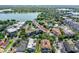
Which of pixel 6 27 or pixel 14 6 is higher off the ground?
pixel 14 6

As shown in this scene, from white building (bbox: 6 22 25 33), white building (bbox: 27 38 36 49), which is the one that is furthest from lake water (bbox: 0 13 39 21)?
white building (bbox: 27 38 36 49)

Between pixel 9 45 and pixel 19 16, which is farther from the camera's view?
pixel 19 16

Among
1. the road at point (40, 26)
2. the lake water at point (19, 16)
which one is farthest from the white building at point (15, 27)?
the road at point (40, 26)

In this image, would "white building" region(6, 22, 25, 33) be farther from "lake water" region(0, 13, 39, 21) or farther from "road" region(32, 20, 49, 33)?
"road" region(32, 20, 49, 33)

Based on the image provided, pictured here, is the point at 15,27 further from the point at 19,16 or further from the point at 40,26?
the point at 40,26

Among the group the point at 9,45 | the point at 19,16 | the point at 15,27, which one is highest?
the point at 19,16

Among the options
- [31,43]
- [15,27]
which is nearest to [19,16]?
[15,27]

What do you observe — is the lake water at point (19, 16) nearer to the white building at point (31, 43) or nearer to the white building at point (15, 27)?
the white building at point (15, 27)

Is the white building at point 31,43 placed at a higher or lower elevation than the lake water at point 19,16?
lower

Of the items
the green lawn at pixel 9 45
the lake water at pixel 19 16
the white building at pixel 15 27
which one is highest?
the lake water at pixel 19 16

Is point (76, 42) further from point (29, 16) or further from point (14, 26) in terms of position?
point (14, 26)
